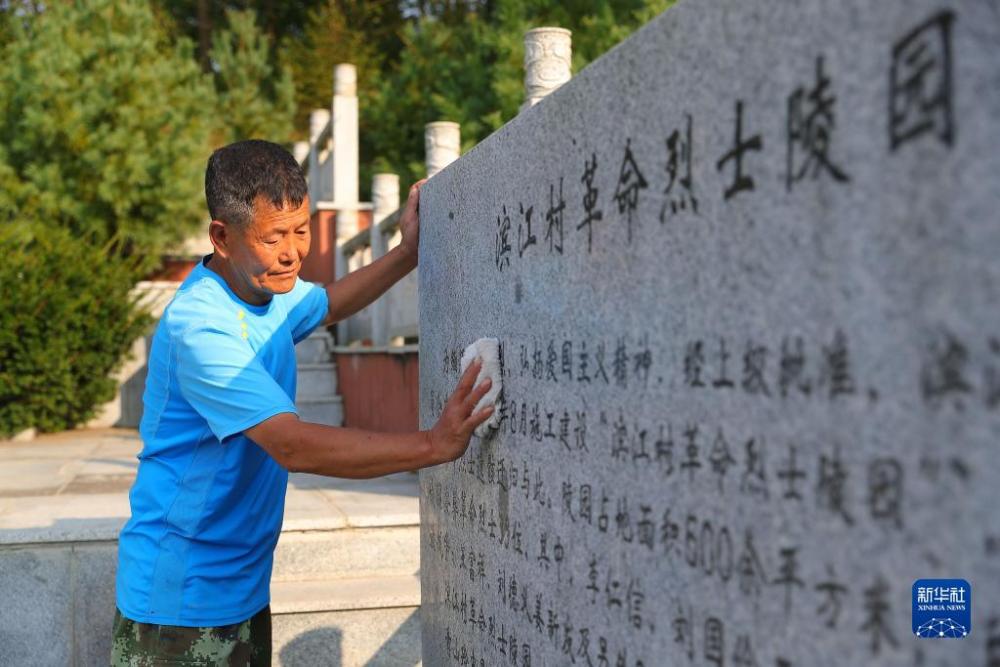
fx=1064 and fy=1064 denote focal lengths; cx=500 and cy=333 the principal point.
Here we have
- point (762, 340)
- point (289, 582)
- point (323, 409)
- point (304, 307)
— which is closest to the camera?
point (762, 340)

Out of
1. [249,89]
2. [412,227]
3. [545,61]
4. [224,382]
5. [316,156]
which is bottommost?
[224,382]

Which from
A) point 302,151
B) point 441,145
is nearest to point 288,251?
point 441,145

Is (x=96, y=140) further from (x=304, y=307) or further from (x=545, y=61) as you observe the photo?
(x=304, y=307)

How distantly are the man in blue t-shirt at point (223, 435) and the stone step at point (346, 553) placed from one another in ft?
5.36

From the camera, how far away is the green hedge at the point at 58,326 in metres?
8.49

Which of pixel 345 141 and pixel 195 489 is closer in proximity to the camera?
pixel 195 489

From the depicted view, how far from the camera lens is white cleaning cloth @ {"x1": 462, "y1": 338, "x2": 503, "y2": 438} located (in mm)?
2025

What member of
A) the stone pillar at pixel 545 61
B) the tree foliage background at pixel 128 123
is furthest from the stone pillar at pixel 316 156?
the stone pillar at pixel 545 61

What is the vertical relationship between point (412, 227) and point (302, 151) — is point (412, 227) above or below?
below

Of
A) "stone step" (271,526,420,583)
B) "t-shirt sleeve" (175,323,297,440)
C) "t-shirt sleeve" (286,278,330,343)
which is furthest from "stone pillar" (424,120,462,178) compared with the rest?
"t-shirt sleeve" (175,323,297,440)

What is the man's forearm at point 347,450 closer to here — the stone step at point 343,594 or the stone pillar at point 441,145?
the stone step at point 343,594

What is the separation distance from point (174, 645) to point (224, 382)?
0.62 m

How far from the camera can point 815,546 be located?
1.06 meters

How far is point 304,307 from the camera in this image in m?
2.66
